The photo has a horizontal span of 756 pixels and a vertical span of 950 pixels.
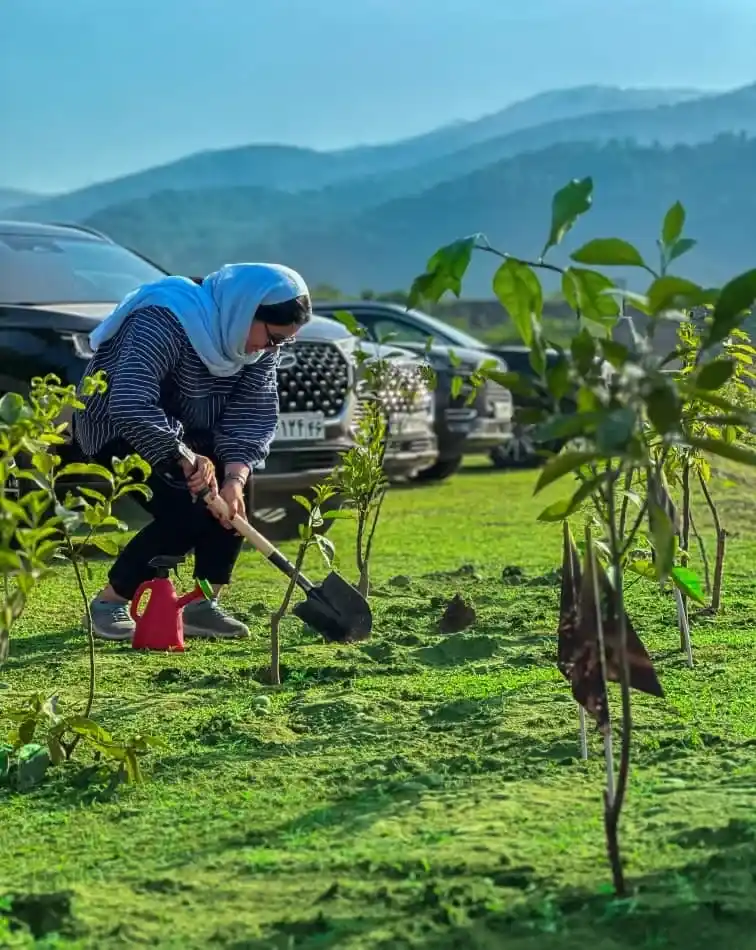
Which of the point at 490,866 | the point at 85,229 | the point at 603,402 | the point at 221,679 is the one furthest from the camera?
the point at 85,229

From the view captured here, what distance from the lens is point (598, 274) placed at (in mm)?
2584

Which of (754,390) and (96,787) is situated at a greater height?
(754,390)

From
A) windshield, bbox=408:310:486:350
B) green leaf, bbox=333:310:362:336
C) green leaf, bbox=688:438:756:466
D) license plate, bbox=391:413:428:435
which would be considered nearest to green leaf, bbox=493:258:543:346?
green leaf, bbox=688:438:756:466

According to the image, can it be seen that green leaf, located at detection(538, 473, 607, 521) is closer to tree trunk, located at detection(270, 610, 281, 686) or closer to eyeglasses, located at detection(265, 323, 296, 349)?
tree trunk, located at detection(270, 610, 281, 686)

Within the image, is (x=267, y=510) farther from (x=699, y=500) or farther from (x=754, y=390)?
(x=699, y=500)

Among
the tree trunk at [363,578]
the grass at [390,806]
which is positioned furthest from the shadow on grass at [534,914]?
the tree trunk at [363,578]

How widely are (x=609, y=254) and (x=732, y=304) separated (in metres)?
0.22

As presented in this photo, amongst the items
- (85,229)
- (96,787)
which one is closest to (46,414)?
(96,787)

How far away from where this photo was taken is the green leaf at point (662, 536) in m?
2.45

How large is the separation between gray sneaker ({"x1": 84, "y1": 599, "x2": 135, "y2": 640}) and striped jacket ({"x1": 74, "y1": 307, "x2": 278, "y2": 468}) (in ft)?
2.05

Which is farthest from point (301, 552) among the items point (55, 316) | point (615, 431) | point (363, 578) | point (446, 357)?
point (446, 357)

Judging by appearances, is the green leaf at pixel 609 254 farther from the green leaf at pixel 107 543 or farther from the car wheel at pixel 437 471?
the car wheel at pixel 437 471

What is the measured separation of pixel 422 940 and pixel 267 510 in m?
6.24

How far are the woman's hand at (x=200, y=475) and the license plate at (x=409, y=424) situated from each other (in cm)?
553
